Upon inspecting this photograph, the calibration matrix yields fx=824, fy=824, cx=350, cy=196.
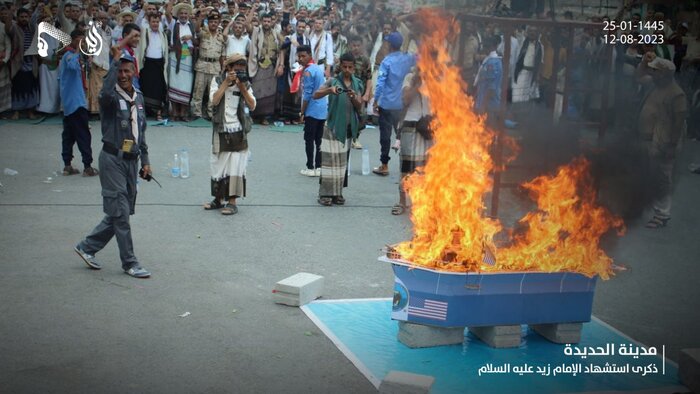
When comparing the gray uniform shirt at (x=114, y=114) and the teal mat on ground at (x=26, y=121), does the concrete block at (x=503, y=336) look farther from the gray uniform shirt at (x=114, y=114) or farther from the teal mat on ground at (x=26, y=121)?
the teal mat on ground at (x=26, y=121)

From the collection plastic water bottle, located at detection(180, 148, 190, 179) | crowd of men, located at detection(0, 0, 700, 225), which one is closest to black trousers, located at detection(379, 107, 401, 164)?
crowd of men, located at detection(0, 0, 700, 225)

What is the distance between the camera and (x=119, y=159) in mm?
7270

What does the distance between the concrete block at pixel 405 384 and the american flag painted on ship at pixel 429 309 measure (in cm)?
88

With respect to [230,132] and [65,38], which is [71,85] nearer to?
[230,132]

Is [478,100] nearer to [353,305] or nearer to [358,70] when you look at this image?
[353,305]

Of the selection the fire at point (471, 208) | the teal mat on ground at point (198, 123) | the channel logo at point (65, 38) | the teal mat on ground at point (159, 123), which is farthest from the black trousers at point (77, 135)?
the fire at point (471, 208)

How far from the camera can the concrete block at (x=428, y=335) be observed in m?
6.15

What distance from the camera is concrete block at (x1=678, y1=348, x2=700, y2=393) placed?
5594mm

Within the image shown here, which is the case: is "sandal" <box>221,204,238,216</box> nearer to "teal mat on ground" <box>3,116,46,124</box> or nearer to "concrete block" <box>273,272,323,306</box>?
"concrete block" <box>273,272,323,306</box>

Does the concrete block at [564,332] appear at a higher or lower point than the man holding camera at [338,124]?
lower

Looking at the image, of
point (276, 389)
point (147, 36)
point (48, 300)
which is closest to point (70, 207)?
point (48, 300)

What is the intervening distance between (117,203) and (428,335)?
2991 mm

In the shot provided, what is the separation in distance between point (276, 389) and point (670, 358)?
3.08m

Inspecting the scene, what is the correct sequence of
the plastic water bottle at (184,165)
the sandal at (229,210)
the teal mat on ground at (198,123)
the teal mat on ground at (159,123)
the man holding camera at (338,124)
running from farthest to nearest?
1. the teal mat on ground at (198,123)
2. the teal mat on ground at (159,123)
3. the plastic water bottle at (184,165)
4. the man holding camera at (338,124)
5. the sandal at (229,210)
